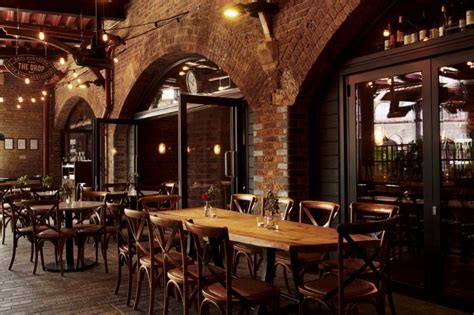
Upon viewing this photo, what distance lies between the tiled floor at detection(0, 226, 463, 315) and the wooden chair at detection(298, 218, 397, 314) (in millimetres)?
1013

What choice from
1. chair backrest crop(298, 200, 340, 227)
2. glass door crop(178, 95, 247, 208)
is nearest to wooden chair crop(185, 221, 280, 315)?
chair backrest crop(298, 200, 340, 227)

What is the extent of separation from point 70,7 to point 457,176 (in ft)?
24.4

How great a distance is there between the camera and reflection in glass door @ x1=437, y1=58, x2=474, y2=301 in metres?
3.79

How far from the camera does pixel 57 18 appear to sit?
9.95m

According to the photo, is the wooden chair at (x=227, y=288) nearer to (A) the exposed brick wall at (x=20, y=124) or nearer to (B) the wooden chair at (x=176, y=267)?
(B) the wooden chair at (x=176, y=267)

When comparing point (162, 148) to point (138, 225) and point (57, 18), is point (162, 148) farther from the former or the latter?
point (138, 225)

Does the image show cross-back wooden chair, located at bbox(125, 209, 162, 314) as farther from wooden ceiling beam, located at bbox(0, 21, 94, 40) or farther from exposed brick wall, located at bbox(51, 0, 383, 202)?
wooden ceiling beam, located at bbox(0, 21, 94, 40)

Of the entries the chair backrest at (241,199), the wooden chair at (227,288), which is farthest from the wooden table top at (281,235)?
the chair backrest at (241,199)

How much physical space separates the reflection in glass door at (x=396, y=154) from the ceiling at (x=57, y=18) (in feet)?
16.6

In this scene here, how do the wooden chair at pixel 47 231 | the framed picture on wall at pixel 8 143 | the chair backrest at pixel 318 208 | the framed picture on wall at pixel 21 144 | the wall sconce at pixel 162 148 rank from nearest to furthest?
the chair backrest at pixel 318 208 < the wooden chair at pixel 47 231 < the wall sconce at pixel 162 148 < the framed picture on wall at pixel 8 143 < the framed picture on wall at pixel 21 144

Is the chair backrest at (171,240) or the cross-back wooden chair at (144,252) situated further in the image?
the cross-back wooden chair at (144,252)

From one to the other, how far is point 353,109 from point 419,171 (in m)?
1.00

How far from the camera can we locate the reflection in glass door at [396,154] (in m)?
4.18

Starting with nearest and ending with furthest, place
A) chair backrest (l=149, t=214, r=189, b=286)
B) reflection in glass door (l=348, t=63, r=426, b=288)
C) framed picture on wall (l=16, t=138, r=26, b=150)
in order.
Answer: chair backrest (l=149, t=214, r=189, b=286) < reflection in glass door (l=348, t=63, r=426, b=288) < framed picture on wall (l=16, t=138, r=26, b=150)
